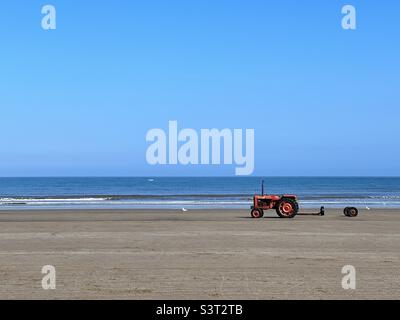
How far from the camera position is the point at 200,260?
44.8 ft

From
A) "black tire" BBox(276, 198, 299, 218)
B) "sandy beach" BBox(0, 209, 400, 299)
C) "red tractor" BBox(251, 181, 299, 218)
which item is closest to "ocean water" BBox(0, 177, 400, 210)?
"red tractor" BBox(251, 181, 299, 218)

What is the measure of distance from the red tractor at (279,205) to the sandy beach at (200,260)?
3.69 meters

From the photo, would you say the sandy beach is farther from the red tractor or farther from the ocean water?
the ocean water

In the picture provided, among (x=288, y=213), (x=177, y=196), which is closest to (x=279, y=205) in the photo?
(x=288, y=213)

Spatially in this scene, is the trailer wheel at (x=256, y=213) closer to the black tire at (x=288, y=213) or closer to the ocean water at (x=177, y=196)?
the black tire at (x=288, y=213)

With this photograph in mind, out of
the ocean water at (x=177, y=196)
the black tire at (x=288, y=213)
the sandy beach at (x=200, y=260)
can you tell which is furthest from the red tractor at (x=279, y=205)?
the ocean water at (x=177, y=196)

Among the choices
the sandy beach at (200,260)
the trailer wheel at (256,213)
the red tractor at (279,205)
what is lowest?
the sandy beach at (200,260)

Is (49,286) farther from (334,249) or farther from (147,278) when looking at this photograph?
(334,249)

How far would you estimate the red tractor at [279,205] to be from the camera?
26750 mm

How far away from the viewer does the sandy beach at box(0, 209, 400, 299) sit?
33.3 feet

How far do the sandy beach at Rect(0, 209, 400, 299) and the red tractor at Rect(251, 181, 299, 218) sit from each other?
3693mm

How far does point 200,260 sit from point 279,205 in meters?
13.6

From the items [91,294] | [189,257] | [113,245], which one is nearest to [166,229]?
[113,245]

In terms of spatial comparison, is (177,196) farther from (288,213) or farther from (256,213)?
(288,213)
